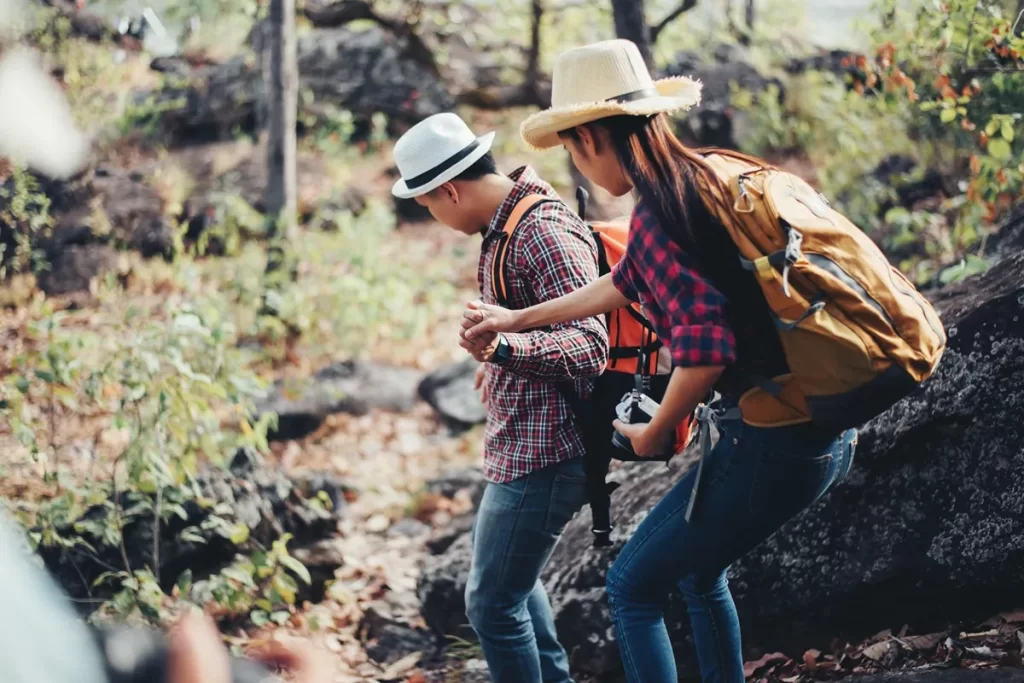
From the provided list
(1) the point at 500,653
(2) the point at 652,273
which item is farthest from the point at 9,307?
(2) the point at 652,273

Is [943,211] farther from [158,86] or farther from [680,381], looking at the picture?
[158,86]

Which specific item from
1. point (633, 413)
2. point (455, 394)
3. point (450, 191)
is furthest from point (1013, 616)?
point (455, 394)

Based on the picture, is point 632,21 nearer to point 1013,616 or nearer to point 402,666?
point 402,666

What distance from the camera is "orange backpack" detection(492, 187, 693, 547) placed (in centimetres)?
279

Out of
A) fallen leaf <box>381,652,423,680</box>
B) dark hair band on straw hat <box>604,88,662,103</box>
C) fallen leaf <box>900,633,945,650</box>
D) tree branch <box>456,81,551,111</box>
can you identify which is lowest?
fallen leaf <box>381,652,423,680</box>

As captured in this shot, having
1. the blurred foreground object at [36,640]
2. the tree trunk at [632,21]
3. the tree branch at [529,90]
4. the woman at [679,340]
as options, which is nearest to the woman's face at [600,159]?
the woman at [679,340]

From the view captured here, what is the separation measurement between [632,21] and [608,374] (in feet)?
15.7

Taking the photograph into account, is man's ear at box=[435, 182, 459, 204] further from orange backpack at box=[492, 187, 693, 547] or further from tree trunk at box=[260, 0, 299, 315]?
tree trunk at box=[260, 0, 299, 315]

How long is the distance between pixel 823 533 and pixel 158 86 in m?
11.7

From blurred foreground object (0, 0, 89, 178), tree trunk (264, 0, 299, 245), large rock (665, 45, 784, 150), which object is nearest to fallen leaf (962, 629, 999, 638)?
tree trunk (264, 0, 299, 245)

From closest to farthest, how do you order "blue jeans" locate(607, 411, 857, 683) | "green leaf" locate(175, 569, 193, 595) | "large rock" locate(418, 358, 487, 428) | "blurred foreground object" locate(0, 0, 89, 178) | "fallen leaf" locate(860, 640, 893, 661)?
"blue jeans" locate(607, 411, 857, 683), "fallen leaf" locate(860, 640, 893, 661), "green leaf" locate(175, 569, 193, 595), "large rock" locate(418, 358, 487, 428), "blurred foreground object" locate(0, 0, 89, 178)

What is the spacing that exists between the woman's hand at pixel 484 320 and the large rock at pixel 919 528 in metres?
1.58

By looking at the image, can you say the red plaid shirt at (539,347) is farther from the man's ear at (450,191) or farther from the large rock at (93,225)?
the large rock at (93,225)

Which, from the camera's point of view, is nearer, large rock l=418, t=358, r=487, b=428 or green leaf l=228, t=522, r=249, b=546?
green leaf l=228, t=522, r=249, b=546
